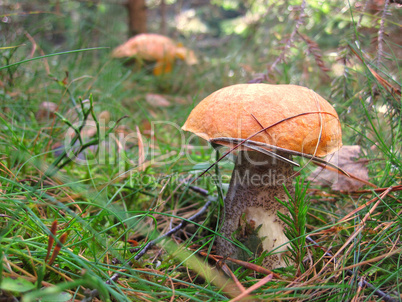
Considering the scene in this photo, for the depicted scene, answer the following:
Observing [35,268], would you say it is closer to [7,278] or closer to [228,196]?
[7,278]

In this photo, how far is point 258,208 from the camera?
4.04 ft

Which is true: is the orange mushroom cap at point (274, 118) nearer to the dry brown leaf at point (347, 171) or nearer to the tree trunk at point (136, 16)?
the dry brown leaf at point (347, 171)

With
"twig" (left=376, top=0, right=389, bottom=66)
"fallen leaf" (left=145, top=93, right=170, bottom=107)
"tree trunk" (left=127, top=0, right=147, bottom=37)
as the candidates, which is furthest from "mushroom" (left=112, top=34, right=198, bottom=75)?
"twig" (left=376, top=0, right=389, bottom=66)

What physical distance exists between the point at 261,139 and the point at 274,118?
101mm

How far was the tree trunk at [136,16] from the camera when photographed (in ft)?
14.6

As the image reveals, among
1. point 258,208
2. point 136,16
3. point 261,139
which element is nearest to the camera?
point 261,139

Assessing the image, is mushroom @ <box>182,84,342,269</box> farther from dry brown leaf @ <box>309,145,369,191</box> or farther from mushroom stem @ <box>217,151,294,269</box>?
dry brown leaf @ <box>309,145,369,191</box>

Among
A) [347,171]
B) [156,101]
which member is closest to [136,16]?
[156,101]

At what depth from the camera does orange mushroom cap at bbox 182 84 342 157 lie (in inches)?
38.1

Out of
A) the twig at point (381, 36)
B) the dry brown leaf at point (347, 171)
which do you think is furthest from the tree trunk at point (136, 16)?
the dry brown leaf at point (347, 171)

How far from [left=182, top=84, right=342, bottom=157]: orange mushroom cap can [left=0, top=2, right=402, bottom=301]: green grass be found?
26cm

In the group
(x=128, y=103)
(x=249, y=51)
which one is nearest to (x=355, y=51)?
(x=128, y=103)

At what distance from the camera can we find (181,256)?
3.68 ft

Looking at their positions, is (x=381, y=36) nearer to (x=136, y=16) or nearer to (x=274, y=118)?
(x=274, y=118)
